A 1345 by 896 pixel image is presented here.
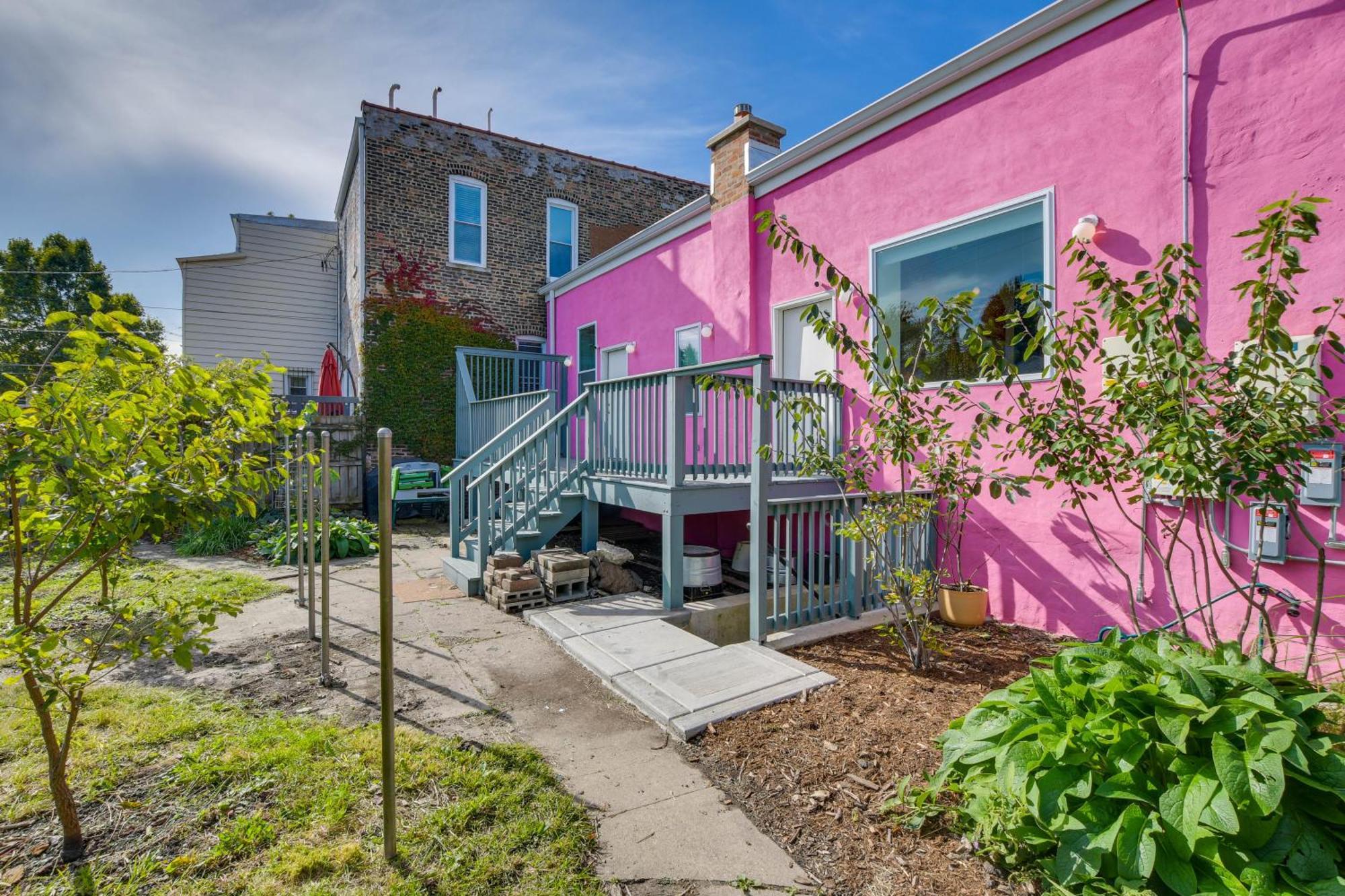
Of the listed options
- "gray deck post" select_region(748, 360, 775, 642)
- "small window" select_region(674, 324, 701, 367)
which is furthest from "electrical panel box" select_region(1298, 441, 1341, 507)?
"small window" select_region(674, 324, 701, 367)

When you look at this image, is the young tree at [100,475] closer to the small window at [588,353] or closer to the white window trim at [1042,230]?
the white window trim at [1042,230]

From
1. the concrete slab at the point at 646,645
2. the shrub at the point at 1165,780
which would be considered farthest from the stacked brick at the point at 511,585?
the shrub at the point at 1165,780

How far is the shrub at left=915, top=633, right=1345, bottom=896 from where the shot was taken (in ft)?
5.90

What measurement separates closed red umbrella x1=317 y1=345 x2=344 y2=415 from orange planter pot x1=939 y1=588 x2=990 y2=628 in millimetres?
10935

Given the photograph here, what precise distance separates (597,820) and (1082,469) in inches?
120

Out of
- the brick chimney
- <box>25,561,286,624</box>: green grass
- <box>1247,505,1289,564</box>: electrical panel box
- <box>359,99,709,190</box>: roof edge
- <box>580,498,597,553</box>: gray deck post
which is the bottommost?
<box>25,561,286,624</box>: green grass

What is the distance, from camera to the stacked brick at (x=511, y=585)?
17.9 feet

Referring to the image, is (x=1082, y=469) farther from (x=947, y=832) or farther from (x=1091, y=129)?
(x=1091, y=129)

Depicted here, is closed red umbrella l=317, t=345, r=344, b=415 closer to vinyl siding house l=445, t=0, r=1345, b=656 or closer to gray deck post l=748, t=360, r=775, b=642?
vinyl siding house l=445, t=0, r=1345, b=656

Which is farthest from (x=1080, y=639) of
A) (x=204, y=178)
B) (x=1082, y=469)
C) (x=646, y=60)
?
(x=204, y=178)

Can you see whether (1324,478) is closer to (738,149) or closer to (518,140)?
(738,149)

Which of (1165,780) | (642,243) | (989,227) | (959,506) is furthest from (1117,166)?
(642,243)

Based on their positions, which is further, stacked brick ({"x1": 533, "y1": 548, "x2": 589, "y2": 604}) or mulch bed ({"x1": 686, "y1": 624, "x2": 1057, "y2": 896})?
stacked brick ({"x1": 533, "y1": 548, "x2": 589, "y2": 604})

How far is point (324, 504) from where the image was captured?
3.84 m
